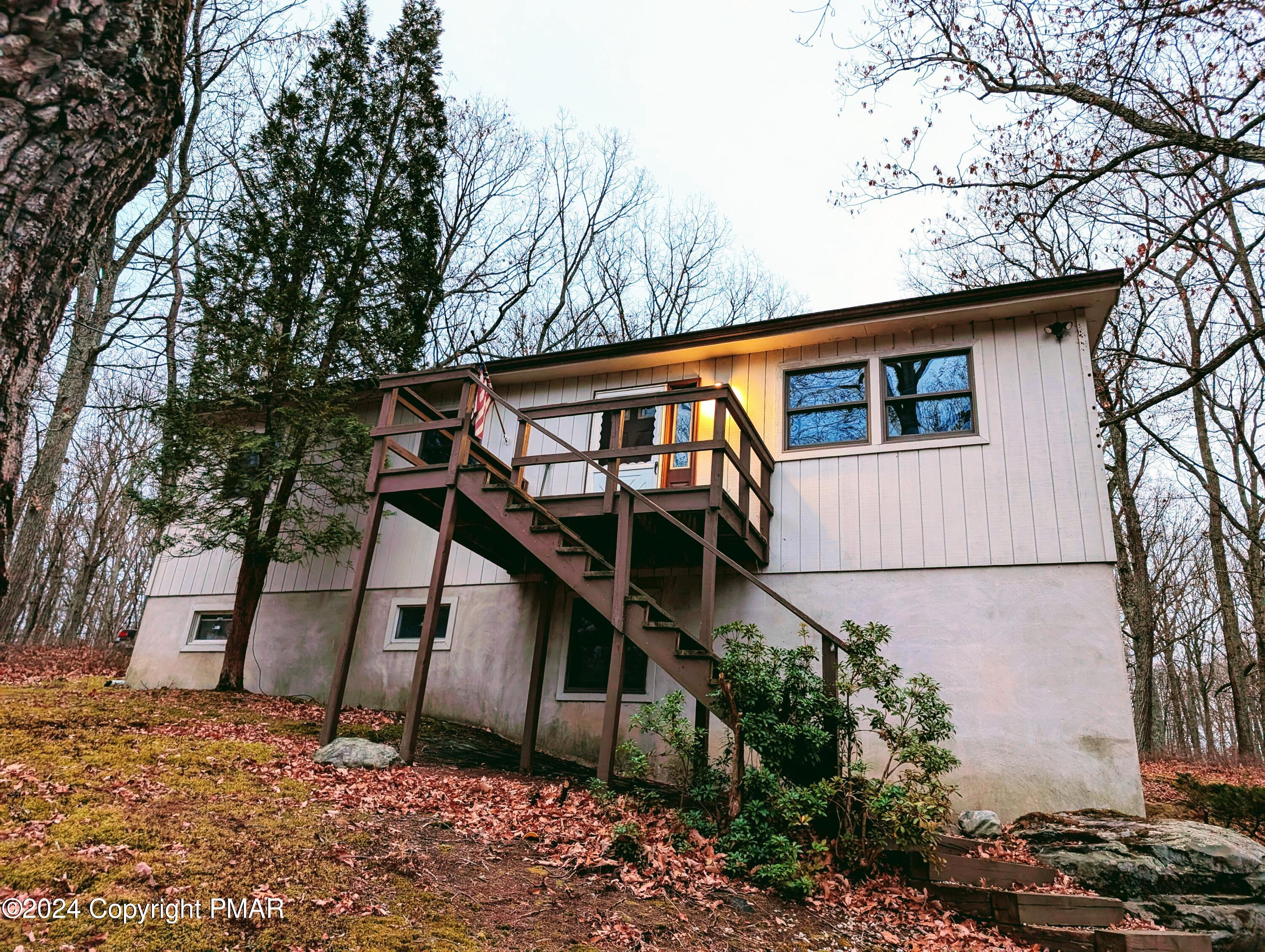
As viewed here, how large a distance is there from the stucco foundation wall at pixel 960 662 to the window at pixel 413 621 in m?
0.20

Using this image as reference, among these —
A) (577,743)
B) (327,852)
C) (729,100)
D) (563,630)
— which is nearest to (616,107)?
(729,100)

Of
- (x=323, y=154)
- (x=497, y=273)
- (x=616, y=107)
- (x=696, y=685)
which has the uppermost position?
(x=616, y=107)

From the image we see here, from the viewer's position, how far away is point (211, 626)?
14.3 meters

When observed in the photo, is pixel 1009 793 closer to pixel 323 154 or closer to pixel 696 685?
pixel 696 685

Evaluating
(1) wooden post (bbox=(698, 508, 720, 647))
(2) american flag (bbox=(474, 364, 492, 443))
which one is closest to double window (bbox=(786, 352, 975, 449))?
(1) wooden post (bbox=(698, 508, 720, 647))

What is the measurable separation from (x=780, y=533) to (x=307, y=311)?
897cm

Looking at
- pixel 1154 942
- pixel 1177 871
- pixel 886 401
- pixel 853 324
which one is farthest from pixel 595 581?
pixel 1177 871

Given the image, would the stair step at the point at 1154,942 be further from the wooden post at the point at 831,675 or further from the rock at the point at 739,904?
the rock at the point at 739,904

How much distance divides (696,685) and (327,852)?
3.67 meters

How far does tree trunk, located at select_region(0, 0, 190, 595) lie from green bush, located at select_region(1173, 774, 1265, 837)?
10487mm

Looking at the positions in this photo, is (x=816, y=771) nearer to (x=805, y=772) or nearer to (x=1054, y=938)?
(x=805, y=772)

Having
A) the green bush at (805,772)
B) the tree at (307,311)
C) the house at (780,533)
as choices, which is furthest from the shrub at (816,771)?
the tree at (307,311)

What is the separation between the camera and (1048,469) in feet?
31.3

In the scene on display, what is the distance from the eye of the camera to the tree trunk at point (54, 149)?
1853 millimetres
